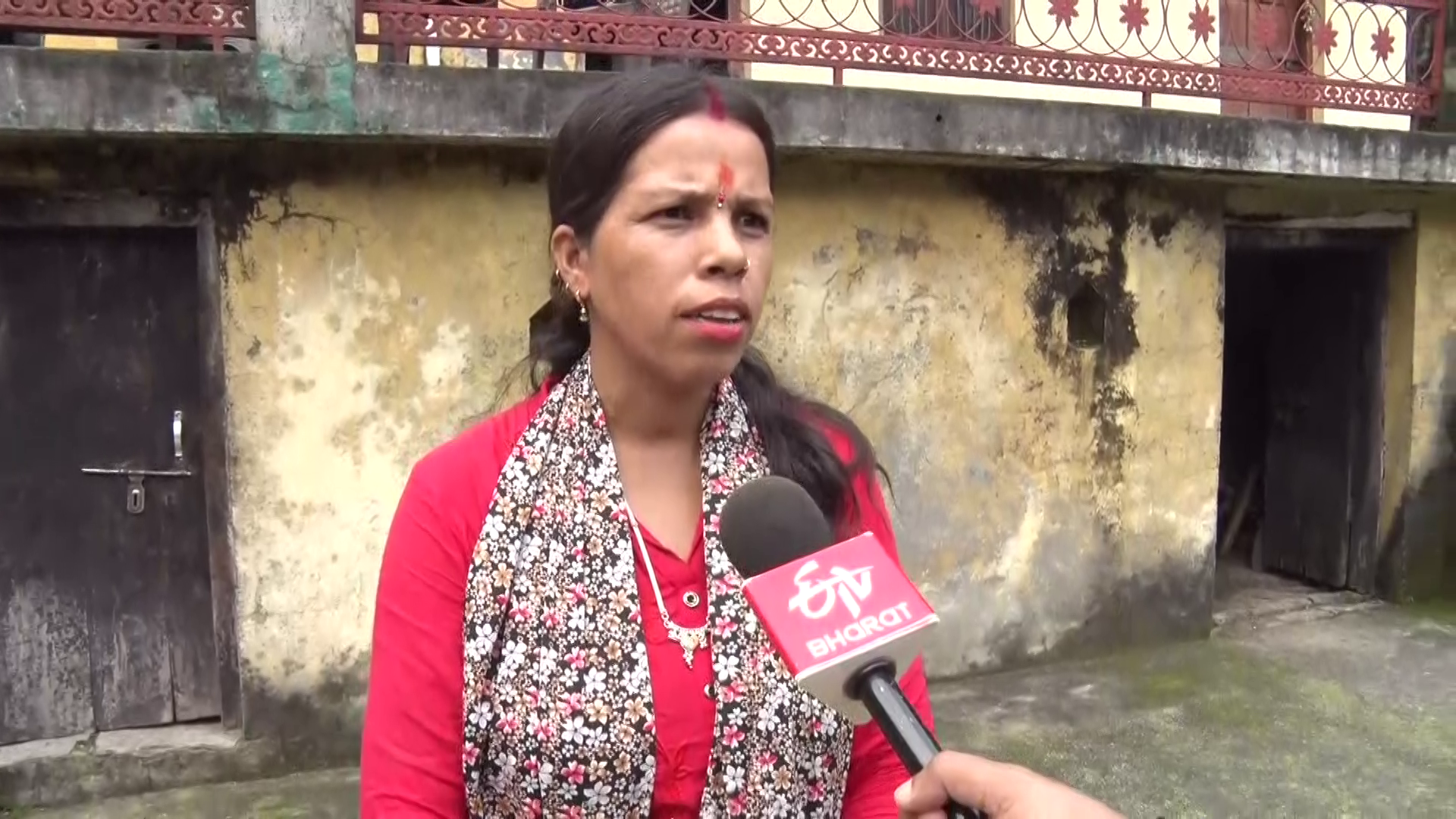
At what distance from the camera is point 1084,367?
228 inches

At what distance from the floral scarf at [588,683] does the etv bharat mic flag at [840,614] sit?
32 cm

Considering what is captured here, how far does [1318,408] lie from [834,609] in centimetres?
699

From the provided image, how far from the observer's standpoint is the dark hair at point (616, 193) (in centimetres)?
161

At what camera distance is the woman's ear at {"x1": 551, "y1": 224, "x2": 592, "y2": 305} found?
172 centimetres

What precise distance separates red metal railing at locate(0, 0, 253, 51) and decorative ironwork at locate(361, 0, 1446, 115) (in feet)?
1.41

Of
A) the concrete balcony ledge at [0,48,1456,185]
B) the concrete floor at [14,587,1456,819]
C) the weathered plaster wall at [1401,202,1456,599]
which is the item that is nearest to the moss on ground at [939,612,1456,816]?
the concrete floor at [14,587,1456,819]

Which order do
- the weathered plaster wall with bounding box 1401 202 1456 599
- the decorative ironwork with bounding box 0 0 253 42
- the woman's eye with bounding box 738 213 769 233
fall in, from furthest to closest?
the weathered plaster wall with bounding box 1401 202 1456 599
the decorative ironwork with bounding box 0 0 253 42
the woman's eye with bounding box 738 213 769 233

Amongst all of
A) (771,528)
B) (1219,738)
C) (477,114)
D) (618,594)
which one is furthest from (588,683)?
(1219,738)

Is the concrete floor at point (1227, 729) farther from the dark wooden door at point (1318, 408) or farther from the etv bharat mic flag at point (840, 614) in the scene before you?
the etv bharat mic flag at point (840, 614)

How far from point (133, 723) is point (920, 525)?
3413 millimetres

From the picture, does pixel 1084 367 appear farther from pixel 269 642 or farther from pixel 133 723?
pixel 133 723

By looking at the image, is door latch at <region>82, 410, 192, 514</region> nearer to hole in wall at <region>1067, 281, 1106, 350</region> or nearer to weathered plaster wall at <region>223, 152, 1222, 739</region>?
weathered plaster wall at <region>223, 152, 1222, 739</region>

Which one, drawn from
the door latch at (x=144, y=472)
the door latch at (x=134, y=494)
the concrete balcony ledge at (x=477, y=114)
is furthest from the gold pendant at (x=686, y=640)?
the door latch at (x=134, y=494)

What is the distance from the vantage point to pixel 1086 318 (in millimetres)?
5906
